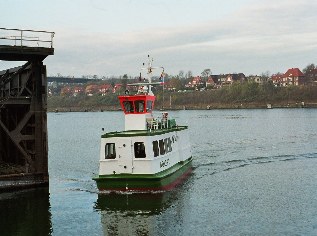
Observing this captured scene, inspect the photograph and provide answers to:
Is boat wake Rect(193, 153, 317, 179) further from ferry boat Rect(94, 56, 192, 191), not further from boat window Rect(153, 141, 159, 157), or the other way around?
boat window Rect(153, 141, 159, 157)

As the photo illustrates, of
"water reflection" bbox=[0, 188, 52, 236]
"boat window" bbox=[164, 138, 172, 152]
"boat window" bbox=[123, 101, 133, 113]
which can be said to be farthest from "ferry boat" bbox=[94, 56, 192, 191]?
"water reflection" bbox=[0, 188, 52, 236]

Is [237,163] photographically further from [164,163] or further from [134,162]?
[134,162]

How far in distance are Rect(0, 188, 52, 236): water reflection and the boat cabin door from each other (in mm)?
5242

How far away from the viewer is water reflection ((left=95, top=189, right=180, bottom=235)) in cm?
2383

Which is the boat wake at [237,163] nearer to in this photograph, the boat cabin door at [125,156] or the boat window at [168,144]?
the boat window at [168,144]

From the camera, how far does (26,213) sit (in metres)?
26.9

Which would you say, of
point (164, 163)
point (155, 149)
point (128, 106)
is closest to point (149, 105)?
point (128, 106)

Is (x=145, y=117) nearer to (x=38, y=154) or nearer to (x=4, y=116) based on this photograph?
(x=38, y=154)

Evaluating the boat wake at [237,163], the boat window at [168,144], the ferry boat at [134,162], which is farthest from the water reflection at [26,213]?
the boat wake at [237,163]

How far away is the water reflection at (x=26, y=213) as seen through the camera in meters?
23.9

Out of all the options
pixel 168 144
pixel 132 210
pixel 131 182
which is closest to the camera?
pixel 132 210

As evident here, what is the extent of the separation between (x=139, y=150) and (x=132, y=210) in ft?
15.0

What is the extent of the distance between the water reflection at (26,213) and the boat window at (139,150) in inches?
Result: 254

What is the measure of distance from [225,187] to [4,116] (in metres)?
18.2
